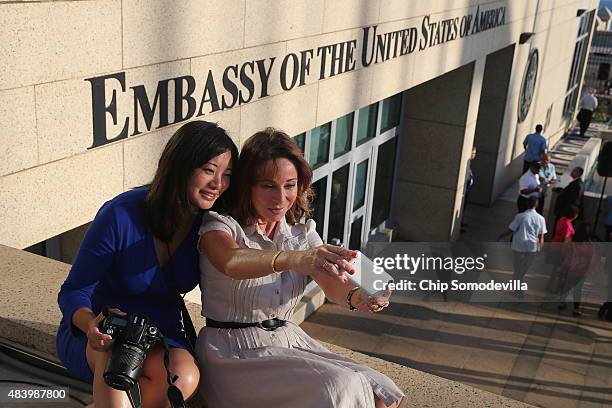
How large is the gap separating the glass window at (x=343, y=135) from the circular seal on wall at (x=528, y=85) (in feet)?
23.8

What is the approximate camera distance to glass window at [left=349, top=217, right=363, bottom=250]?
1055cm

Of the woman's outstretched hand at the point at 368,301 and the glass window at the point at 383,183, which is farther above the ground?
the woman's outstretched hand at the point at 368,301

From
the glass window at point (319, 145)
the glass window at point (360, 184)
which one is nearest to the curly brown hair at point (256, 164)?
the glass window at point (319, 145)

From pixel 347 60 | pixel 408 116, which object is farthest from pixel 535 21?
pixel 347 60

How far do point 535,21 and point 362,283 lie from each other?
13874 mm

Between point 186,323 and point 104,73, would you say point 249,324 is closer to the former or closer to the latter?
point 186,323

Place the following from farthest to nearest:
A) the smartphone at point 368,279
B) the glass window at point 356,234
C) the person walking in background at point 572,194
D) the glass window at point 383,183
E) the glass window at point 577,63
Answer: the glass window at point 577,63 → the person walking in background at point 572,194 → the glass window at point 383,183 → the glass window at point 356,234 → the smartphone at point 368,279

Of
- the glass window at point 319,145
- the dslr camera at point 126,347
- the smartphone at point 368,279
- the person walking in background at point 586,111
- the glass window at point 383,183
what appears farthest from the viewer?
the person walking in background at point 586,111

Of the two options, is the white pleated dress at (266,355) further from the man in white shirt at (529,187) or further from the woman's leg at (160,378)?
the man in white shirt at (529,187)

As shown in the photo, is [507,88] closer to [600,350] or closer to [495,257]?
[495,257]

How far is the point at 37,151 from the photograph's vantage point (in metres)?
3.96

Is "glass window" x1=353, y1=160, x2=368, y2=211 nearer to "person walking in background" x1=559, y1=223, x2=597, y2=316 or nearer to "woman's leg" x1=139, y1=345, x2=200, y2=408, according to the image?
"person walking in background" x1=559, y1=223, x2=597, y2=316

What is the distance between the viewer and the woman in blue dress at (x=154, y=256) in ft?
8.12

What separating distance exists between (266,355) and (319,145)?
6.32m
